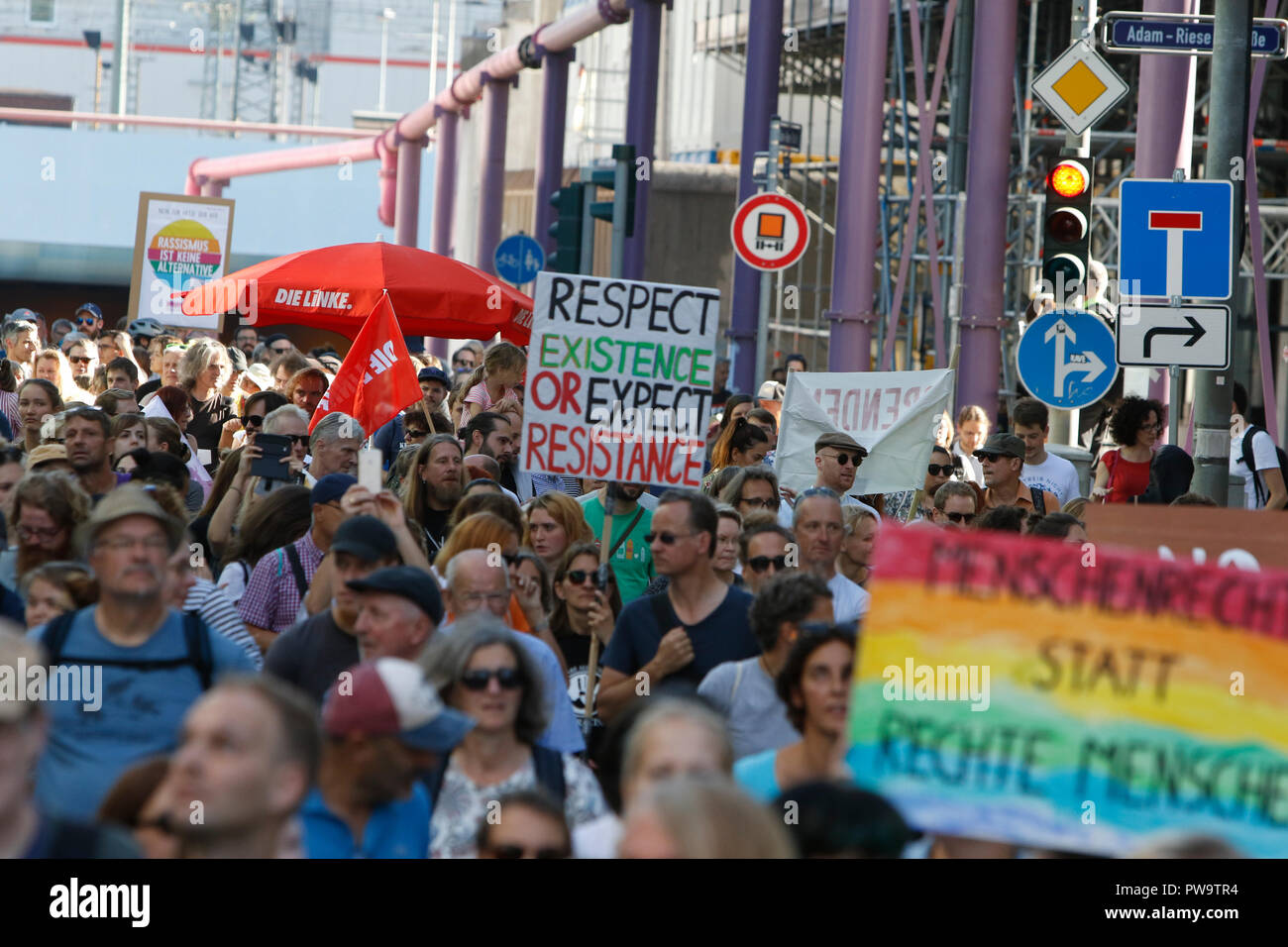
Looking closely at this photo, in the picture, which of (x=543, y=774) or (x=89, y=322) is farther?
(x=89, y=322)

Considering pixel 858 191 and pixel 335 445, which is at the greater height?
pixel 858 191

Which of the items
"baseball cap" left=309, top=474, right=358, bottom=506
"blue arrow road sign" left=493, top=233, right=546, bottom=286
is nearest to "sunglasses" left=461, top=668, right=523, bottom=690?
"baseball cap" left=309, top=474, right=358, bottom=506

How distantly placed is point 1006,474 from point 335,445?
3.67 meters

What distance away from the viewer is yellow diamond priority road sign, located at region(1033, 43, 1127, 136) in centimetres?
1195

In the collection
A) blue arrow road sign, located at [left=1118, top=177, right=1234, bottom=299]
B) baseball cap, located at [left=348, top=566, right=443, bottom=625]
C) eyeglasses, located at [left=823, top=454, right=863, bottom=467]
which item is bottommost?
baseball cap, located at [left=348, top=566, right=443, bottom=625]

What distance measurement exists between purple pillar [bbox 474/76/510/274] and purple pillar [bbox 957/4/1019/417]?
59.8 feet

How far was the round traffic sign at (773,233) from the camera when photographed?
15383mm

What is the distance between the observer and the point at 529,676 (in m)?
5.03

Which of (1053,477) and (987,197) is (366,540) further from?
(987,197)

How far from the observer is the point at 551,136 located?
99.5 ft

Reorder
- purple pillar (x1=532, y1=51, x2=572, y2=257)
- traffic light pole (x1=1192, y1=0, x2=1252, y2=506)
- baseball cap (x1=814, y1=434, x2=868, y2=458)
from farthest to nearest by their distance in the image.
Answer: purple pillar (x1=532, y1=51, x2=572, y2=257) < baseball cap (x1=814, y1=434, x2=868, y2=458) < traffic light pole (x1=1192, y1=0, x2=1252, y2=506)

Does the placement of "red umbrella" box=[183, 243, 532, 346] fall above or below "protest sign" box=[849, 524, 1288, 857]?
above

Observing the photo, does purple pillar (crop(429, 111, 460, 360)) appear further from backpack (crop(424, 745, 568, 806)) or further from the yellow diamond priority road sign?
backpack (crop(424, 745, 568, 806))

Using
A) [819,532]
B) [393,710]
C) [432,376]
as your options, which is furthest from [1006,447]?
[393,710]
